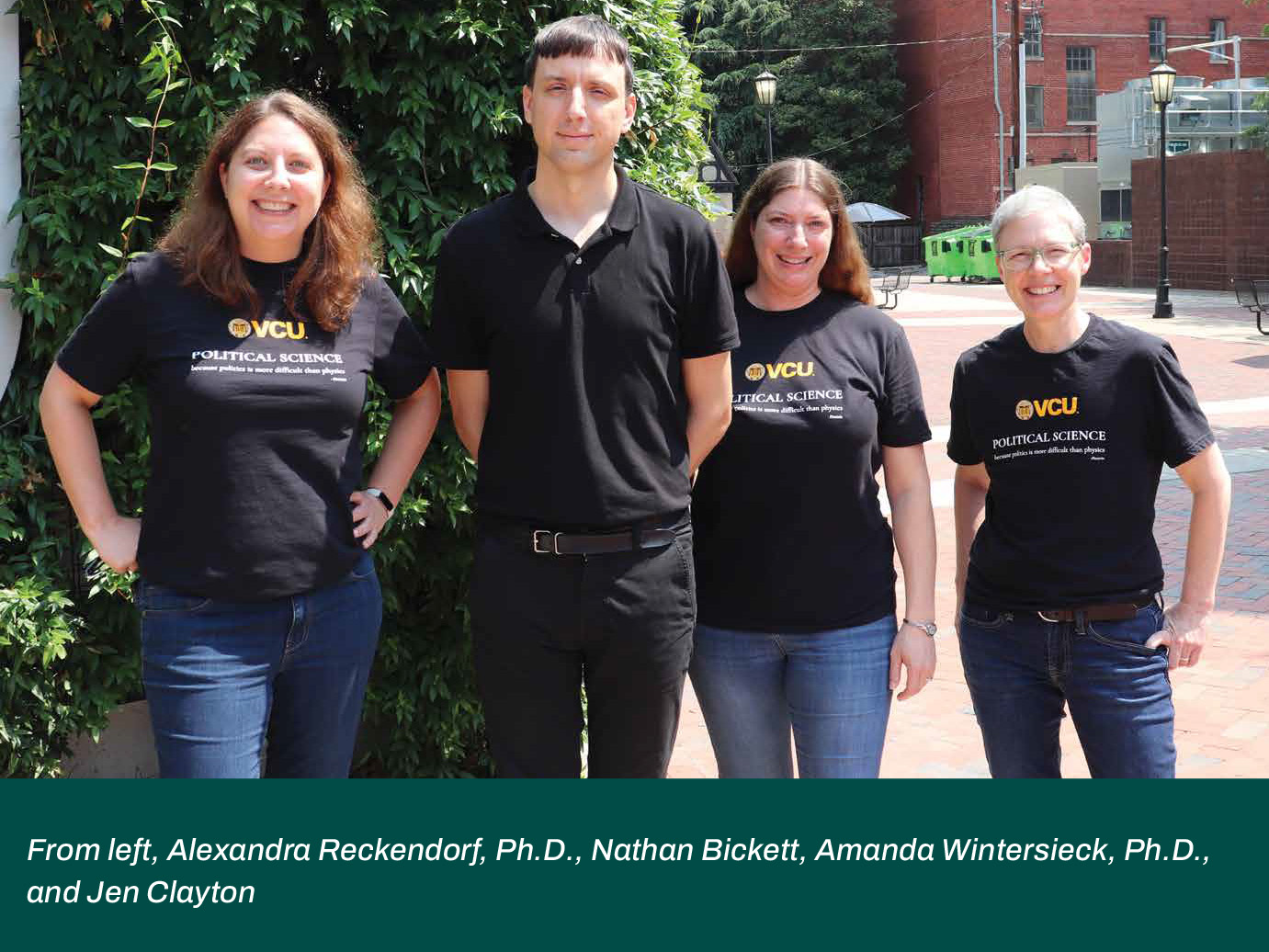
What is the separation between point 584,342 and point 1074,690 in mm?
1258

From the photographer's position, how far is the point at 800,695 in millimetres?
2988

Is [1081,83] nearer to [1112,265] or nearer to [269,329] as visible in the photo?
[1112,265]

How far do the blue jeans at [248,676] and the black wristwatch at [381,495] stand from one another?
0.23m

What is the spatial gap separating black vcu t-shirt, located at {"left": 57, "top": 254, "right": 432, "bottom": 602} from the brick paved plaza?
262cm

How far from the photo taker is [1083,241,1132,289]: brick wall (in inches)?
1314

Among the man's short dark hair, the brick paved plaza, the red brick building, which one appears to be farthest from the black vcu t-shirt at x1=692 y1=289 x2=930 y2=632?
the red brick building

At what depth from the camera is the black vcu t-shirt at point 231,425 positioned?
2.62 metres

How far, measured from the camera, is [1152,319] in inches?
933

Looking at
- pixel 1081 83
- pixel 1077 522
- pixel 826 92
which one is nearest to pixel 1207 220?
pixel 826 92

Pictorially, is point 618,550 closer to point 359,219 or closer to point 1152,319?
point 359,219

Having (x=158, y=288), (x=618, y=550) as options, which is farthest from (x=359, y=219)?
(x=618, y=550)

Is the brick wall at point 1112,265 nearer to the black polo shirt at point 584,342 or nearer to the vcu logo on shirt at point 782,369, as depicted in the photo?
the vcu logo on shirt at point 782,369

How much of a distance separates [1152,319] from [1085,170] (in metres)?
20.0

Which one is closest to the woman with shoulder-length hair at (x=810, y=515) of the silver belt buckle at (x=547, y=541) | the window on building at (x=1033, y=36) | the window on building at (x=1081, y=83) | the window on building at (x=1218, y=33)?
the silver belt buckle at (x=547, y=541)
